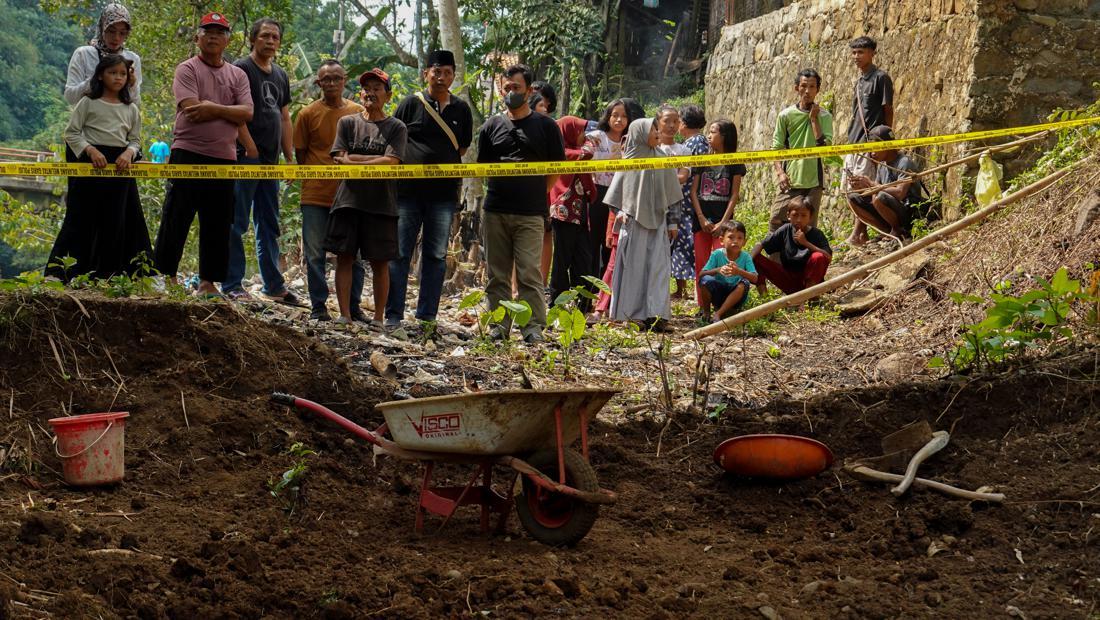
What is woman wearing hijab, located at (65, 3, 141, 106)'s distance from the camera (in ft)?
22.4

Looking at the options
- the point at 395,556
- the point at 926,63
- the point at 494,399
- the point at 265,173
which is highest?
the point at 926,63

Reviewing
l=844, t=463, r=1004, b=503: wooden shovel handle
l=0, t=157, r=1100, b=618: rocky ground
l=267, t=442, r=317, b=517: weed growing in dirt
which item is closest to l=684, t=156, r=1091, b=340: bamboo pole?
l=0, t=157, r=1100, b=618: rocky ground

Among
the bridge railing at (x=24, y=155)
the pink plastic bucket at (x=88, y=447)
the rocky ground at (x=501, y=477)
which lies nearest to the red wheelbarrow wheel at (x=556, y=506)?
the rocky ground at (x=501, y=477)

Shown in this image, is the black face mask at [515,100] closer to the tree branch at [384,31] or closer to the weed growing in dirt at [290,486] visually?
the weed growing in dirt at [290,486]

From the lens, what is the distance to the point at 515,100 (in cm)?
782

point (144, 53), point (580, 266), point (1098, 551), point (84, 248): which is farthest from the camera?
point (144, 53)

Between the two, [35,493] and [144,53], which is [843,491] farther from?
[144,53]

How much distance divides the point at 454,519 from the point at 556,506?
630 mm

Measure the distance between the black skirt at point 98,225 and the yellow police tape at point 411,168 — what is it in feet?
0.69

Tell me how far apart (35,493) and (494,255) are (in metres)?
4.17

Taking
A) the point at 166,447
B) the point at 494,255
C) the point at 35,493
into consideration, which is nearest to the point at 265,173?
the point at 494,255

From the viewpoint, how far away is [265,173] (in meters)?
7.09

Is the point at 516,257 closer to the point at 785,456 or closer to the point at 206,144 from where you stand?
the point at 206,144

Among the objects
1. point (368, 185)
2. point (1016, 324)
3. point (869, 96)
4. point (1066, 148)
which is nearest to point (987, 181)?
point (1066, 148)
